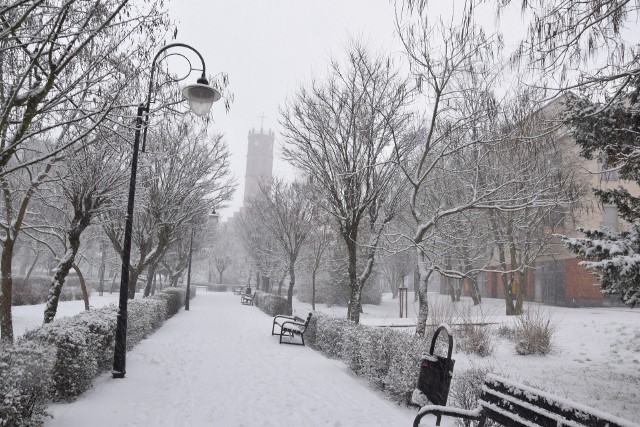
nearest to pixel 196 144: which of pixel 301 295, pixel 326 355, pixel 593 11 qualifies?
pixel 326 355

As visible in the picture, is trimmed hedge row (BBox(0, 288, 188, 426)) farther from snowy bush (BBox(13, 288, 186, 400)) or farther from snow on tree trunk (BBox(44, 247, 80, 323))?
snow on tree trunk (BBox(44, 247, 80, 323))

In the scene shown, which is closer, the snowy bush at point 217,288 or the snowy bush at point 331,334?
the snowy bush at point 331,334

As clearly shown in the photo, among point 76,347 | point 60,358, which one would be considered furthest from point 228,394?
point 60,358

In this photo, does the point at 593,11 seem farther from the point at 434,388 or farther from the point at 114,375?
the point at 114,375

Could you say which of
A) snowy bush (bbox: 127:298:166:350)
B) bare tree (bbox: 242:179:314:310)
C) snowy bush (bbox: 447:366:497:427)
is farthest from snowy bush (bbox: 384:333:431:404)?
bare tree (bbox: 242:179:314:310)

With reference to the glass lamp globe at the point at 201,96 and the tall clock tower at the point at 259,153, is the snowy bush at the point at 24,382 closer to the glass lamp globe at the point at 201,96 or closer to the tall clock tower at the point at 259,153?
the glass lamp globe at the point at 201,96

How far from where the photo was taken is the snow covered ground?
4.98m

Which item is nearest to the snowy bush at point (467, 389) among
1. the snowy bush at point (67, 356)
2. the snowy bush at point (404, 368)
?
the snowy bush at point (404, 368)

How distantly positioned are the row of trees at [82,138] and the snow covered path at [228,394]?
3.02 metres

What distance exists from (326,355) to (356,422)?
187 inches

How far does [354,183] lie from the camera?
1083cm

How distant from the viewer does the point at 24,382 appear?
12.7 feet

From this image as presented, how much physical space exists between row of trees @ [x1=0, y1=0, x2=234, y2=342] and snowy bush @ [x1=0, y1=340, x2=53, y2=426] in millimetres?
1899

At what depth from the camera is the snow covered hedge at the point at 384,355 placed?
5.87 m
